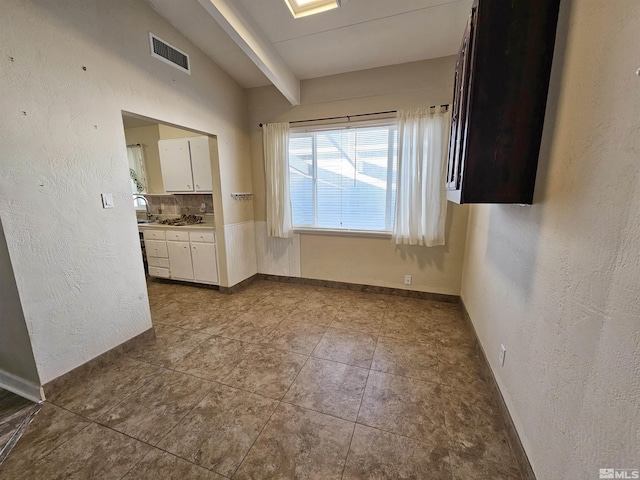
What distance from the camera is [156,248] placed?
3.71 m

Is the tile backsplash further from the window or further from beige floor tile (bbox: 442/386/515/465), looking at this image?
beige floor tile (bbox: 442/386/515/465)

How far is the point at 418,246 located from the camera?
3.11 meters

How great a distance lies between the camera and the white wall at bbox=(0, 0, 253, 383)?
1.49m

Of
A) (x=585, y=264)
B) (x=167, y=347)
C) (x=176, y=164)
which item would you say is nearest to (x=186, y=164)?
(x=176, y=164)

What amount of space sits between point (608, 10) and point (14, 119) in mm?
2843

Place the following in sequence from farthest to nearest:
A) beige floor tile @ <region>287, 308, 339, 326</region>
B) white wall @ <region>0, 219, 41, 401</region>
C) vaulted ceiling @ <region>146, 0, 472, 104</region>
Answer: beige floor tile @ <region>287, 308, 339, 326</region>
vaulted ceiling @ <region>146, 0, 472, 104</region>
white wall @ <region>0, 219, 41, 401</region>

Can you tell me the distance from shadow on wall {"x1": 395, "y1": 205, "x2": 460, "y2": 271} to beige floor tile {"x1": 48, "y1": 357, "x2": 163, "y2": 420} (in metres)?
2.77

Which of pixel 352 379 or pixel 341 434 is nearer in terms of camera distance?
pixel 341 434

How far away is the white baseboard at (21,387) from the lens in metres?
1.65

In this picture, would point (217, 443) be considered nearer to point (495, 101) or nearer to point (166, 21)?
point (495, 101)

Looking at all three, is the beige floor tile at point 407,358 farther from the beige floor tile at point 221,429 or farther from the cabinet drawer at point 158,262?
the cabinet drawer at point 158,262

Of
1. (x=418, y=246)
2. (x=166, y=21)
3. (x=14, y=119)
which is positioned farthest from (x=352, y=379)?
(x=166, y=21)

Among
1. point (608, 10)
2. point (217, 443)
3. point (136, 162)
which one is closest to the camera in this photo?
point (608, 10)

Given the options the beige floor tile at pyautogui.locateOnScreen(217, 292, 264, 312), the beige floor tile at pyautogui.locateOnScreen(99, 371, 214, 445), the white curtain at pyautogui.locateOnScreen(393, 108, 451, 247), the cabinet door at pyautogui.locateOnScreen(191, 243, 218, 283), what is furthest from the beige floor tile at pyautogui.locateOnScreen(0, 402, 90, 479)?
the white curtain at pyautogui.locateOnScreen(393, 108, 451, 247)
